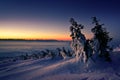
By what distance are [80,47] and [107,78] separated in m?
10.8

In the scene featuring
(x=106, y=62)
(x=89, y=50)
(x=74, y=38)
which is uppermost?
(x=74, y=38)

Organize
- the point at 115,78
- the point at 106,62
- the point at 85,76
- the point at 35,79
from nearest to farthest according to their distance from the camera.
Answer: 1. the point at 115,78
2. the point at 85,76
3. the point at 35,79
4. the point at 106,62

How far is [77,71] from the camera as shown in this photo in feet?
116

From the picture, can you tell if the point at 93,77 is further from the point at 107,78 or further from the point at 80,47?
the point at 80,47

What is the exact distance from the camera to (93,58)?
38.0 meters

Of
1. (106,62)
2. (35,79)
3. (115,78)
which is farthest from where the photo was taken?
(106,62)

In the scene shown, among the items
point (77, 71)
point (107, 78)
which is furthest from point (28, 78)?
point (107, 78)

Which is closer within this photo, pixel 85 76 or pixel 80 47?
pixel 85 76

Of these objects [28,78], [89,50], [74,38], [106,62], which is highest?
[74,38]

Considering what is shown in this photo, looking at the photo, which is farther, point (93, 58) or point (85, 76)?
point (93, 58)

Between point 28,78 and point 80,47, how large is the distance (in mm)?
12695

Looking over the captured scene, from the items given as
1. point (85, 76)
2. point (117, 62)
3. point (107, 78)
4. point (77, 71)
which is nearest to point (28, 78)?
point (77, 71)

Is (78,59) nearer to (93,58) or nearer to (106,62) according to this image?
(93,58)

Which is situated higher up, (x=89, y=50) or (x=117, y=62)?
(x=89, y=50)
